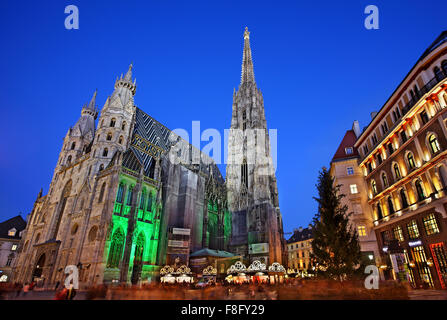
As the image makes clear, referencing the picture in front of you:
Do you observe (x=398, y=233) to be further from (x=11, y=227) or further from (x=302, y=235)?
(x=11, y=227)

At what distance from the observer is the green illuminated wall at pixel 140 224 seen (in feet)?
95.3

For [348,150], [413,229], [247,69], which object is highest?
[247,69]

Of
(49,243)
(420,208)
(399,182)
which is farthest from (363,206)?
(49,243)

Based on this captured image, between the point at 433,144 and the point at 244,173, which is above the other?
the point at 244,173

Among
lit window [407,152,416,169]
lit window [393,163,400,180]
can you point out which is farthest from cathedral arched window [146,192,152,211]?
lit window [407,152,416,169]

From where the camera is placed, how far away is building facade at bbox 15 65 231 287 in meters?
28.7

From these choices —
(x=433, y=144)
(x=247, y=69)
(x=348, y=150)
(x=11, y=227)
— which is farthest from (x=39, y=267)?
(x=247, y=69)

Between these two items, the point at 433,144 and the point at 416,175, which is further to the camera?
the point at 416,175

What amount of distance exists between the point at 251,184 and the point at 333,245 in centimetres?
3582

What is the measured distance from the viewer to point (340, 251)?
665 inches

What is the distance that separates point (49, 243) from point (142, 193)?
13750 mm

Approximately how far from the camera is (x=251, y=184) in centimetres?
5300

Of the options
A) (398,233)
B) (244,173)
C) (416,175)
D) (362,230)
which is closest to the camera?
(416,175)
